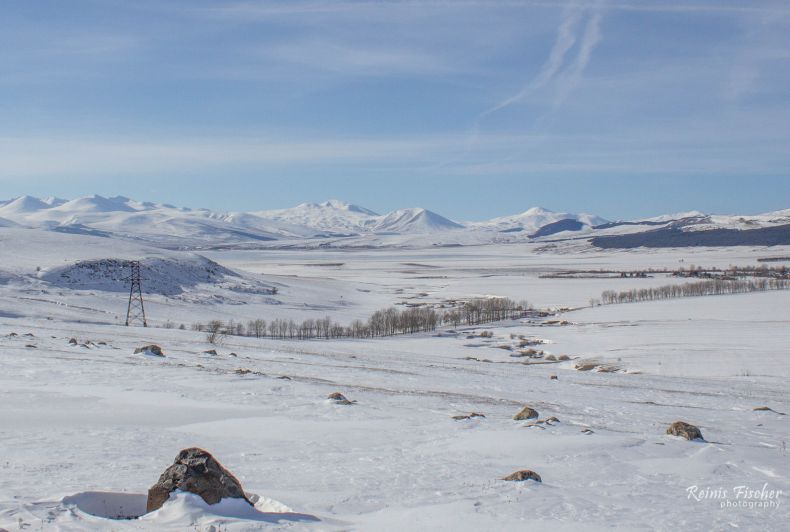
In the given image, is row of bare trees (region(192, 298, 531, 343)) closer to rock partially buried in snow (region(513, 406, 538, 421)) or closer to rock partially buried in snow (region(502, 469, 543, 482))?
rock partially buried in snow (region(513, 406, 538, 421))

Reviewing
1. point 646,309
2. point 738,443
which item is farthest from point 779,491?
point 646,309

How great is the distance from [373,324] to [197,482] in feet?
207

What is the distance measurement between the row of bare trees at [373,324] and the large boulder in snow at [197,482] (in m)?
47.4

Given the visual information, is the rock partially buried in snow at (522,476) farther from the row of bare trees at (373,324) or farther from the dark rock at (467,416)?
the row of bare trees at (373,324)

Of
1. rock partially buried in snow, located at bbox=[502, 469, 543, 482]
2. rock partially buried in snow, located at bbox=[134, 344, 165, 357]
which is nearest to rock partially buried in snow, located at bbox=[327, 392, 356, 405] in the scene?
rock partially buried in snow, located at bbox=[502, 469, 543, 482]

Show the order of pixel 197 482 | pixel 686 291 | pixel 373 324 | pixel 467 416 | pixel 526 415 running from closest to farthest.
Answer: pixel 197 482, pixel 526 415, pixel 467 416, pixel 373 324, pixel 686 291

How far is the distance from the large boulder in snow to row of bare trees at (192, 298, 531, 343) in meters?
47.4

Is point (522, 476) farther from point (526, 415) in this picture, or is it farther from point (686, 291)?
point (686, 291)

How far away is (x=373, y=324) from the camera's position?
7244cm

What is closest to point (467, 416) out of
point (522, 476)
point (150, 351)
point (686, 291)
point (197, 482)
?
point (522, 476)

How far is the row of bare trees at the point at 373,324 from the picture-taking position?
65312 mm

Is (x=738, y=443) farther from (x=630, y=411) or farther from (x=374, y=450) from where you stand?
(x=374, y=450)

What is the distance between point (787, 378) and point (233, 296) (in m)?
70.0

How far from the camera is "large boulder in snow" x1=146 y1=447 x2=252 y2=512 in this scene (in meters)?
9.38
